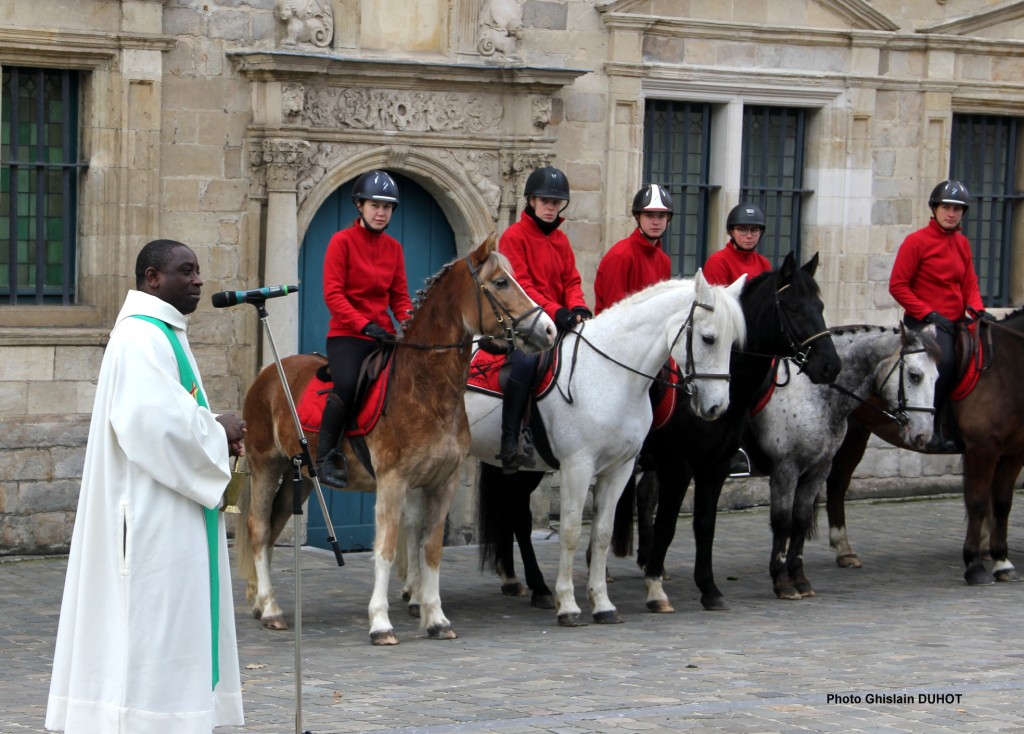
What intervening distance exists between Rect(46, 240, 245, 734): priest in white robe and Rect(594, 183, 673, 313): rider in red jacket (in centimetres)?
615

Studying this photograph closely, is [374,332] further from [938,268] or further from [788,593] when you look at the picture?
[938,268]

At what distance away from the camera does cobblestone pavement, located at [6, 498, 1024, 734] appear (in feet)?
25.2

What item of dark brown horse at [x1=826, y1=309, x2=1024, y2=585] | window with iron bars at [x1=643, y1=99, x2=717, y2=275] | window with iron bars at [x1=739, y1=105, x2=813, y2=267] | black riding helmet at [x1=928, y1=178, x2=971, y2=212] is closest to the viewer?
dark brown horse at [x1=826, y1=309, x2=1024, y2=585]

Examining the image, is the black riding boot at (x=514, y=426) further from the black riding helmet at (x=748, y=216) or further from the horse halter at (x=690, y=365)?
the black riding helmet at (x=748, y=216)

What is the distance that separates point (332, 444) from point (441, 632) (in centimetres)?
121

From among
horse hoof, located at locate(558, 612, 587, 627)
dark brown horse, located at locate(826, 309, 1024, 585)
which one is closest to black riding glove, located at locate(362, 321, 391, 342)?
horse hoof, located at locate(558, 612, 587, 627)

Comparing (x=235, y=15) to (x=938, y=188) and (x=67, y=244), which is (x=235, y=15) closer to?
(x=67, y=244)

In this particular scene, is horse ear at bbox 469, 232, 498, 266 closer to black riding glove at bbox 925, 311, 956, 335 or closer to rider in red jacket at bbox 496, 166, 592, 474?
rider in red jacket at bbox 496, 166, 592, 474

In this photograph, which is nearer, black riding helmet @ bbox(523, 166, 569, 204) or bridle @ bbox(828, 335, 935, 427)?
black riding helmet @ bbox(523, 166, 569, 204)

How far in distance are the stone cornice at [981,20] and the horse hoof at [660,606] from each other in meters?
7.45

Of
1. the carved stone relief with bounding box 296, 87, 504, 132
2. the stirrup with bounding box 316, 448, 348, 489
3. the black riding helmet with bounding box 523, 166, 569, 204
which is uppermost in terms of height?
the carved stone relief with bounding box 296, 87, 504, 132

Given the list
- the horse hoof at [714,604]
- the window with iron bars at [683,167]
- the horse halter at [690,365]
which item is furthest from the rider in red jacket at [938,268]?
the horse halter at [690,365]

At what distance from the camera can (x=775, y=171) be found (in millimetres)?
16000

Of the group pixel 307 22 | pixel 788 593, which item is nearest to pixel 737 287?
pixel 788 593
